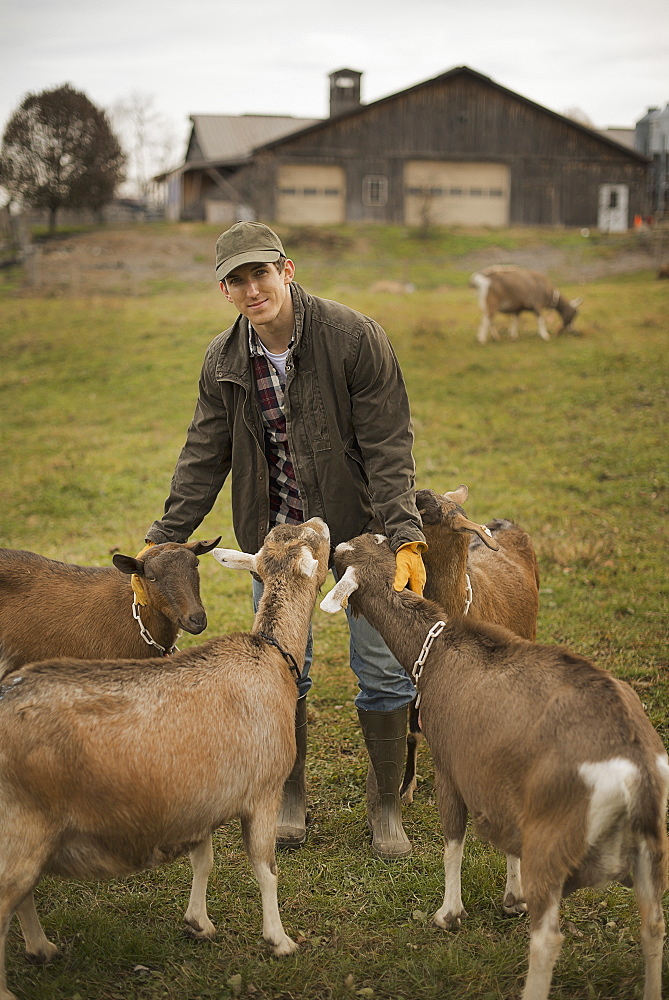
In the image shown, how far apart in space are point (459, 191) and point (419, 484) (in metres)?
24.9

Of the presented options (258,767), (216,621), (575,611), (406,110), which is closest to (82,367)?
(216,621)

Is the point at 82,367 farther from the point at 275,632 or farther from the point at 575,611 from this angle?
the point at 275,632

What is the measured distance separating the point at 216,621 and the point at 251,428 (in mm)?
3436

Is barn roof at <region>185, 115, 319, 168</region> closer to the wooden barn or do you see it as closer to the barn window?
the wooden barn

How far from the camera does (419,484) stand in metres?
10.8

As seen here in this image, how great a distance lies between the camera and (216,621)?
297 inches

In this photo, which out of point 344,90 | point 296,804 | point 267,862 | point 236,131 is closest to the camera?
point 267,862

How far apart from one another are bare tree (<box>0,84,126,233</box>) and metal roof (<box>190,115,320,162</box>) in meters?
6.34

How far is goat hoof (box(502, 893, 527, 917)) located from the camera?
397cm

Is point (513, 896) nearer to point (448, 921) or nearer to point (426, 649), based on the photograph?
point (448, 921)

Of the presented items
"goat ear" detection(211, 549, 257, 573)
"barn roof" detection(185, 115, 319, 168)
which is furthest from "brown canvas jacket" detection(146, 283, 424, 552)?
"barn roof" detection(185, 115, 319, 168)

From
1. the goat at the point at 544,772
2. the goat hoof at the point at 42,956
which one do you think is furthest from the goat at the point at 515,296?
the goat hoof at the point at 42,956

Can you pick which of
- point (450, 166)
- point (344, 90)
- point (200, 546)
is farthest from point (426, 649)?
point (344, 90)

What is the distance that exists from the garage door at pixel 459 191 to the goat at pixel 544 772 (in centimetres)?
3064
